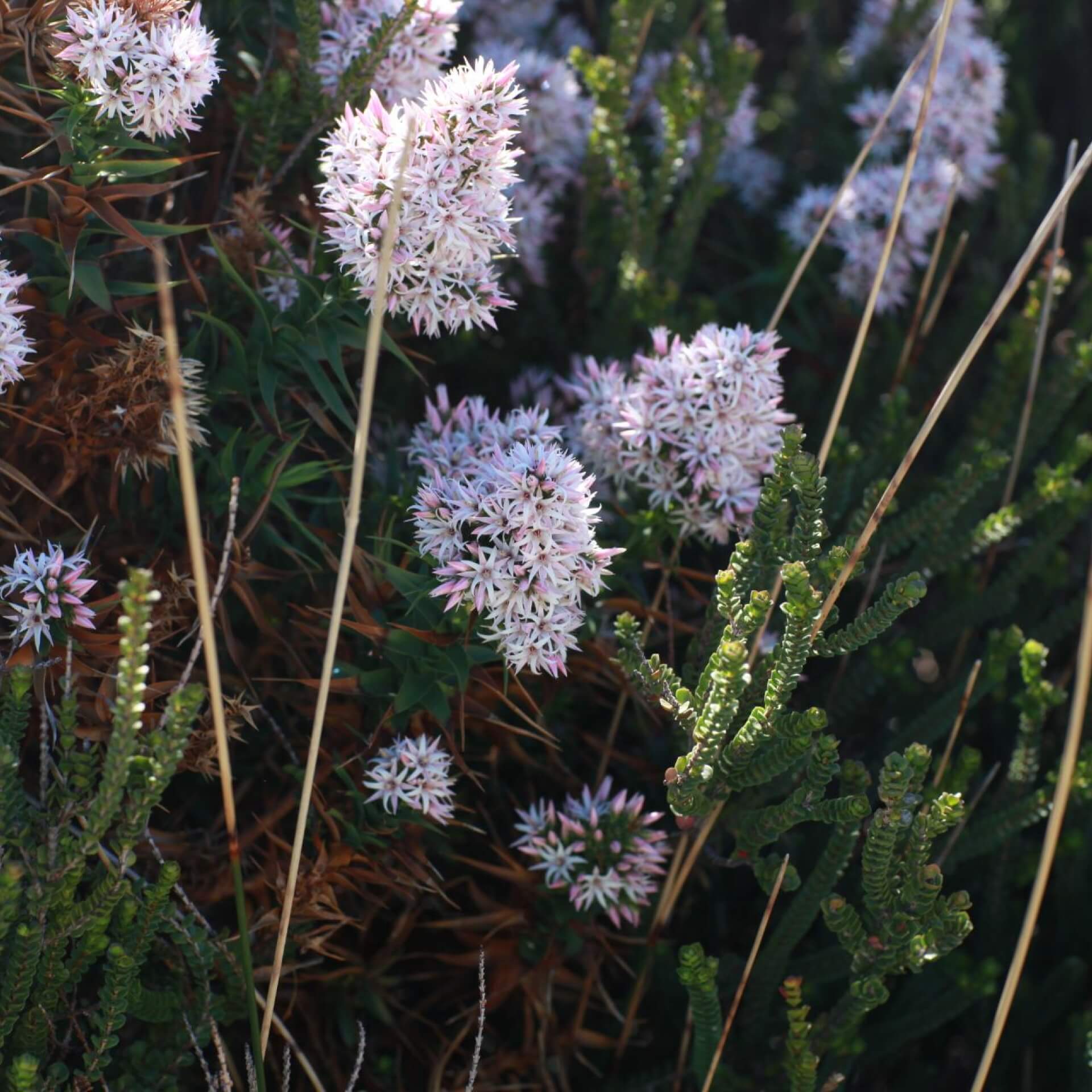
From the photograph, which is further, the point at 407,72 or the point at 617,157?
the point at 617,157

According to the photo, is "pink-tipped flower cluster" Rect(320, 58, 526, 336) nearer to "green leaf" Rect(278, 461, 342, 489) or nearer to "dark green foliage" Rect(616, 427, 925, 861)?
"green leaf" Rect(278, 461, 342, 489)

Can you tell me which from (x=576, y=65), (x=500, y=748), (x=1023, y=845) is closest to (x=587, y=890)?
(x=500, y=748)

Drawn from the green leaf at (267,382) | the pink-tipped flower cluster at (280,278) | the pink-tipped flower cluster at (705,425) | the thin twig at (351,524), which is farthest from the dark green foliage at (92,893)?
the pink-tipped flower cluster at (705,425)

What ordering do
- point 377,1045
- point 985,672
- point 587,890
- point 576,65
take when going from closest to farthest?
point 587,890, point 377,1045, point 985,672, point 576,65

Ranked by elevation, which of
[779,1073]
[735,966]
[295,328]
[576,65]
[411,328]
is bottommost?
[779,1073]

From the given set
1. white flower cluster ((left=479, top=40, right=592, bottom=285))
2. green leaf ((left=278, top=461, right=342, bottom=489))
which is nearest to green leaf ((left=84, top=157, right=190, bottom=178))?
green leaf ((left=278, top=461, right=342, bottom=489))

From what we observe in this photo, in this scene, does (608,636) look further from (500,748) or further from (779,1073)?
(779,1073)

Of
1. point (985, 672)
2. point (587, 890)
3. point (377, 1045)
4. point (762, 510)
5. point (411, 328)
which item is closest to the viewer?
point (762, 510)
